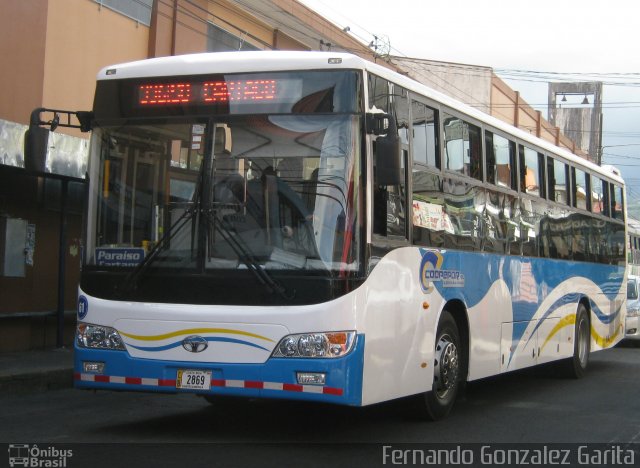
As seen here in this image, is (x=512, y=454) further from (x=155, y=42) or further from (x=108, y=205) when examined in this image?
(x=155, y=42)

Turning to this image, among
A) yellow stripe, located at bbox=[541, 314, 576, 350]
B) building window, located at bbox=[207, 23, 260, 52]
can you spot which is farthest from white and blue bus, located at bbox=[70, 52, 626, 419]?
building window, located at bbox=[207, 23, 260, 52]

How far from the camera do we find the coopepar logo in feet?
29.1

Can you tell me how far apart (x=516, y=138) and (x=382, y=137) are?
4649mm

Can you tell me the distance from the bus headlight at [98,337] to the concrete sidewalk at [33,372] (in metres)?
3.80

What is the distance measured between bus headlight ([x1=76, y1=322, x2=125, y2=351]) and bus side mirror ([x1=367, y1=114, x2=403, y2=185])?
99.7 inches

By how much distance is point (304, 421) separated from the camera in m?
9.44

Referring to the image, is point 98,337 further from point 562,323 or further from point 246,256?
point 562,323

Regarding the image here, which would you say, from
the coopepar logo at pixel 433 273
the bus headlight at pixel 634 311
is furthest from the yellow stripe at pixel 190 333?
the bus headlight at pixel 634 311

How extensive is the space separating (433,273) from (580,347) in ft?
20.8

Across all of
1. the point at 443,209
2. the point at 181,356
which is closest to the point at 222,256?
the point at 181,356

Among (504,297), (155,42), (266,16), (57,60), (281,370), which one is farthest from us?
(266,16)

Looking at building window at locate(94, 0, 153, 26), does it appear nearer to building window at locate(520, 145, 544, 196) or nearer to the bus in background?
building window at locate(520, 145, 544, 196)

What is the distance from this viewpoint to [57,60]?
15094 mm

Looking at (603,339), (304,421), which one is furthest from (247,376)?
(603,339)
